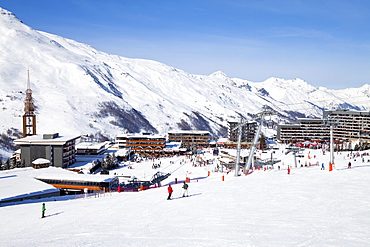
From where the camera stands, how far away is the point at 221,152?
71.0m

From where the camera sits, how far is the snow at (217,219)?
1188 centimetres

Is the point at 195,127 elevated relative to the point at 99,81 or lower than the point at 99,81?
lower

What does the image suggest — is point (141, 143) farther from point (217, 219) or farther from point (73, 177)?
point (217, 219)

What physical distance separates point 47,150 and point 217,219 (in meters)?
55.4

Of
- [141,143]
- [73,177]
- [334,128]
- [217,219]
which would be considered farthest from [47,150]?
[334,128]

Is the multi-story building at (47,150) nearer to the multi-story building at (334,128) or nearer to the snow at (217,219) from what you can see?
the snow at (217,219)

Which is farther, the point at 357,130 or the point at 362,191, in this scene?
the point at 357,130

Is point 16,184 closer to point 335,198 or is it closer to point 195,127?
point 335,198

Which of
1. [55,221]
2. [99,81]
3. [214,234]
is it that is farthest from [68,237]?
[99,81]

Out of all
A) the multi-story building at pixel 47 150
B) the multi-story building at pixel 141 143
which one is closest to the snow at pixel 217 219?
the multi-story building at pixel 47 150

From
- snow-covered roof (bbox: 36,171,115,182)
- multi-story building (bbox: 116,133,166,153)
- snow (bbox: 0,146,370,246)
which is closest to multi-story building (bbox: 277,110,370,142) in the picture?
multi-story building (bbox: 116,133,166,153)

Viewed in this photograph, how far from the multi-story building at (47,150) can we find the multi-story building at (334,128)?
81317mm

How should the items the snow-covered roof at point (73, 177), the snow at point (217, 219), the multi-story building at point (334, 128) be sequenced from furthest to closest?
the multi-story building at point (334, 128) < the snow-covered roof at point (73, 177) < the snow at point (217, 219)

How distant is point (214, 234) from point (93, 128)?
12290 centimetres
